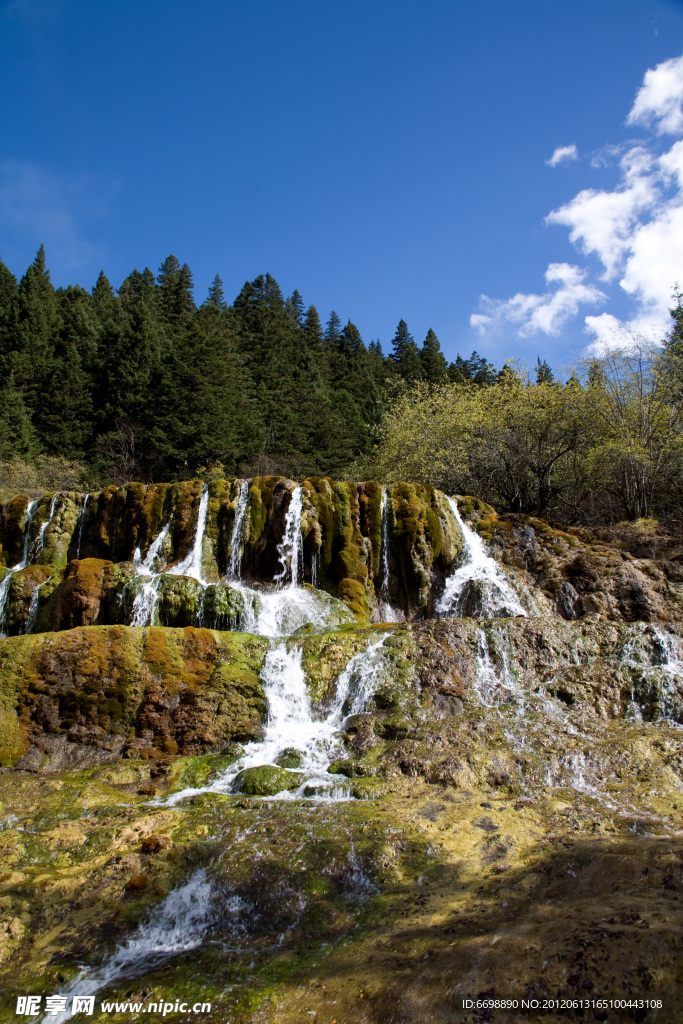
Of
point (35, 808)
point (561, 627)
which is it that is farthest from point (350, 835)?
point (561, 627)

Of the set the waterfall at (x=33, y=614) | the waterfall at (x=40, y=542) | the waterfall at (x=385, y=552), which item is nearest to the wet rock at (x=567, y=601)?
the waterfall at (x=385, y=552)

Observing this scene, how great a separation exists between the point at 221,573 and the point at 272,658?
24.7 ft

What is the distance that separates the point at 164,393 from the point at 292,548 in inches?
972

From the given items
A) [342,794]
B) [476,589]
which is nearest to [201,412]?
[476,589]

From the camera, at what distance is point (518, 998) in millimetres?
2959

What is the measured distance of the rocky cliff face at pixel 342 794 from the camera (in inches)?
152

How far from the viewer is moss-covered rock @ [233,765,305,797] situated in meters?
7.09

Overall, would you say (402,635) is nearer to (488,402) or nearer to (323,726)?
(323,726)

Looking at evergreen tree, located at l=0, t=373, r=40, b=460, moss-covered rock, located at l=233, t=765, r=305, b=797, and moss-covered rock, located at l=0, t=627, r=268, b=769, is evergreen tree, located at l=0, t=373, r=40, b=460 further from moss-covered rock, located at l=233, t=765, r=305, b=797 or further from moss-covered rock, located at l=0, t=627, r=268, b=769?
moss-covered rock, located at l=233, t=765, r=305, b=797

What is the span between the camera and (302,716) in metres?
9.09

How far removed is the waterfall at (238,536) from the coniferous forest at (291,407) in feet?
29.2

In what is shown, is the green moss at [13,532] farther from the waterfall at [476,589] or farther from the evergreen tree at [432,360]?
the evergreen tree at [432,360]

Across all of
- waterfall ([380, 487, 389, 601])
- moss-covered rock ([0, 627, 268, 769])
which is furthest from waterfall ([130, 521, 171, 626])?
waterfall ([380, 487, 389, 601])

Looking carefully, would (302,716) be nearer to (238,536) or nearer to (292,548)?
(292,548)
